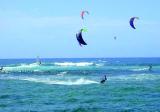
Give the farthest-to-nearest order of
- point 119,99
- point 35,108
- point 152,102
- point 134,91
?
point 134,91, point 119,99, point 152,102, point 35,108

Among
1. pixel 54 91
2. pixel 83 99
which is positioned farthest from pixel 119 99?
pixel 54 91

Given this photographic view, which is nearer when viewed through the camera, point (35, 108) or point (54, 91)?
point (35, 108)

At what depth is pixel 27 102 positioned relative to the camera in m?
29.6

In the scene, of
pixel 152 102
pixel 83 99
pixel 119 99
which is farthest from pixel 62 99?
pixel 152 102

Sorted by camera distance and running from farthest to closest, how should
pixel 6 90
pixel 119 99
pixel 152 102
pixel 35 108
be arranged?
pixel 6 90
pixel 119 99
pixel 152 102
pixel 35 108

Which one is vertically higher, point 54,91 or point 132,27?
point 132,27

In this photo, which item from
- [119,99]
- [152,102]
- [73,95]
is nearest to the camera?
[152,102]

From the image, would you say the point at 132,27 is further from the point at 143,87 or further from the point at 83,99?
the point at 143,87

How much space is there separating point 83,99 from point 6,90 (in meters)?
9.50

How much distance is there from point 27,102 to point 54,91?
7534 millimetres

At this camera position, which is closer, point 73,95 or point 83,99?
point 83,99

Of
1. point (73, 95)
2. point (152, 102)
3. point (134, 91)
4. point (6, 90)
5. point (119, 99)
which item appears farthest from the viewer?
point (6, 90)

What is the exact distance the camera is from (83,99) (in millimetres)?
31141

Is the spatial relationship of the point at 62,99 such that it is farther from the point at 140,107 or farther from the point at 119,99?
the point at 140,107
